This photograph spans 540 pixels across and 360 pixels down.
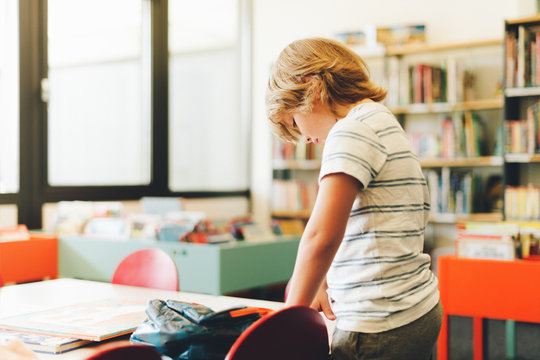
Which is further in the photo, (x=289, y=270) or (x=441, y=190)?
(x=441, y=190)

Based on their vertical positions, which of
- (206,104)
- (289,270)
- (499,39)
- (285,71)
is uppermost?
(499,39)

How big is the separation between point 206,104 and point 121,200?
1456mm

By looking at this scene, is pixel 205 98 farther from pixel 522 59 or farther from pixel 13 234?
pixel 522 59

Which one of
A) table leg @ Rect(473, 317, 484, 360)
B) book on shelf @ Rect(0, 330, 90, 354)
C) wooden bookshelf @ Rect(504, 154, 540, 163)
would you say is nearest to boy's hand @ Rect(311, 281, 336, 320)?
book on shelf @ Rect(0, 330, 90, 354)

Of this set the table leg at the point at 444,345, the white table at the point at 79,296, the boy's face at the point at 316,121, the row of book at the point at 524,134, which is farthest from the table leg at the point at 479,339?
the boy's face at the point at 316,121

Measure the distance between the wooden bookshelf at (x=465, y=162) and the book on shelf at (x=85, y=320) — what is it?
309 cm

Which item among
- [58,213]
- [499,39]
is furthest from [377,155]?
[499,39]

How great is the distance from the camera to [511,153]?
3834mm

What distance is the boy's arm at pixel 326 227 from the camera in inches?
40.6

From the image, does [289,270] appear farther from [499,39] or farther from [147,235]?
[499,39]

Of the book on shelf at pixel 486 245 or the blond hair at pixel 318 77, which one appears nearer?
the blond hair at pixel 318 77

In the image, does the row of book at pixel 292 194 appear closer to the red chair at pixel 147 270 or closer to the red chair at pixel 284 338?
the red chair at pixel 147 270

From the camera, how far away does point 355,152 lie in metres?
1.04

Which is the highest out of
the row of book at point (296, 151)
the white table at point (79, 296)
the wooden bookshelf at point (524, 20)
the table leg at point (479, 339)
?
the wooden bookshelf at point (524, 20)
